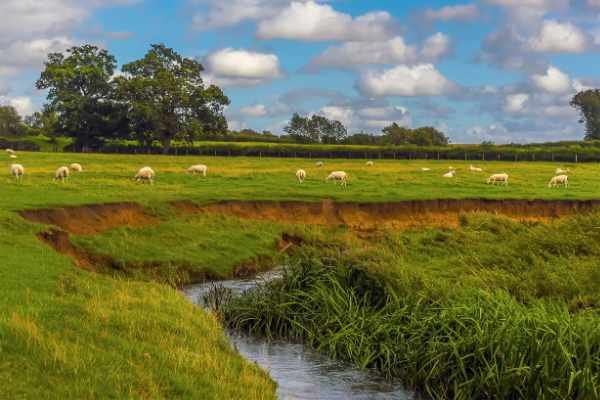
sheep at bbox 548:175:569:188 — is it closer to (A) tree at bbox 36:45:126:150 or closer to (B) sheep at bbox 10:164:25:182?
(B) sheep at bbox 10:164:25:182

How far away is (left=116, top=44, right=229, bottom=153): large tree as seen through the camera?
92188mm

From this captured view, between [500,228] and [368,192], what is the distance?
11.8 metres

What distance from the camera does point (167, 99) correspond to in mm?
93438

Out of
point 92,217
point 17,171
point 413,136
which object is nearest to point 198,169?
point 17,171

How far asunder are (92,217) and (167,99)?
65112 millimetres

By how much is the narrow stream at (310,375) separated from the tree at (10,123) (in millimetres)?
124870

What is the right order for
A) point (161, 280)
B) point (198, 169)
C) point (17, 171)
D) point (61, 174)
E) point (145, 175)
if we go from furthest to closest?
point (198, 169) < point (145, 175) < point (61, 174) < point (17, 171) < point (161, 280)

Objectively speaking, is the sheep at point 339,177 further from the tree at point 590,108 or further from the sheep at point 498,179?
the tree at point 590,108

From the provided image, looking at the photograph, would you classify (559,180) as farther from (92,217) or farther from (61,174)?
(92,217)

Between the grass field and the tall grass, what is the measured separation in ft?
0.94

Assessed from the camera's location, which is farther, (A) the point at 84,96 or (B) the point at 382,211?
(A) the point at 84,96

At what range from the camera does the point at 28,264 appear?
63.1 feet

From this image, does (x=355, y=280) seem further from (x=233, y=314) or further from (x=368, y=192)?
(x=368, y=192)

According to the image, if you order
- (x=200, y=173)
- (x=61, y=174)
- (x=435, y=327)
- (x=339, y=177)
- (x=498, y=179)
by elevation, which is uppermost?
(x=61, y=174)
